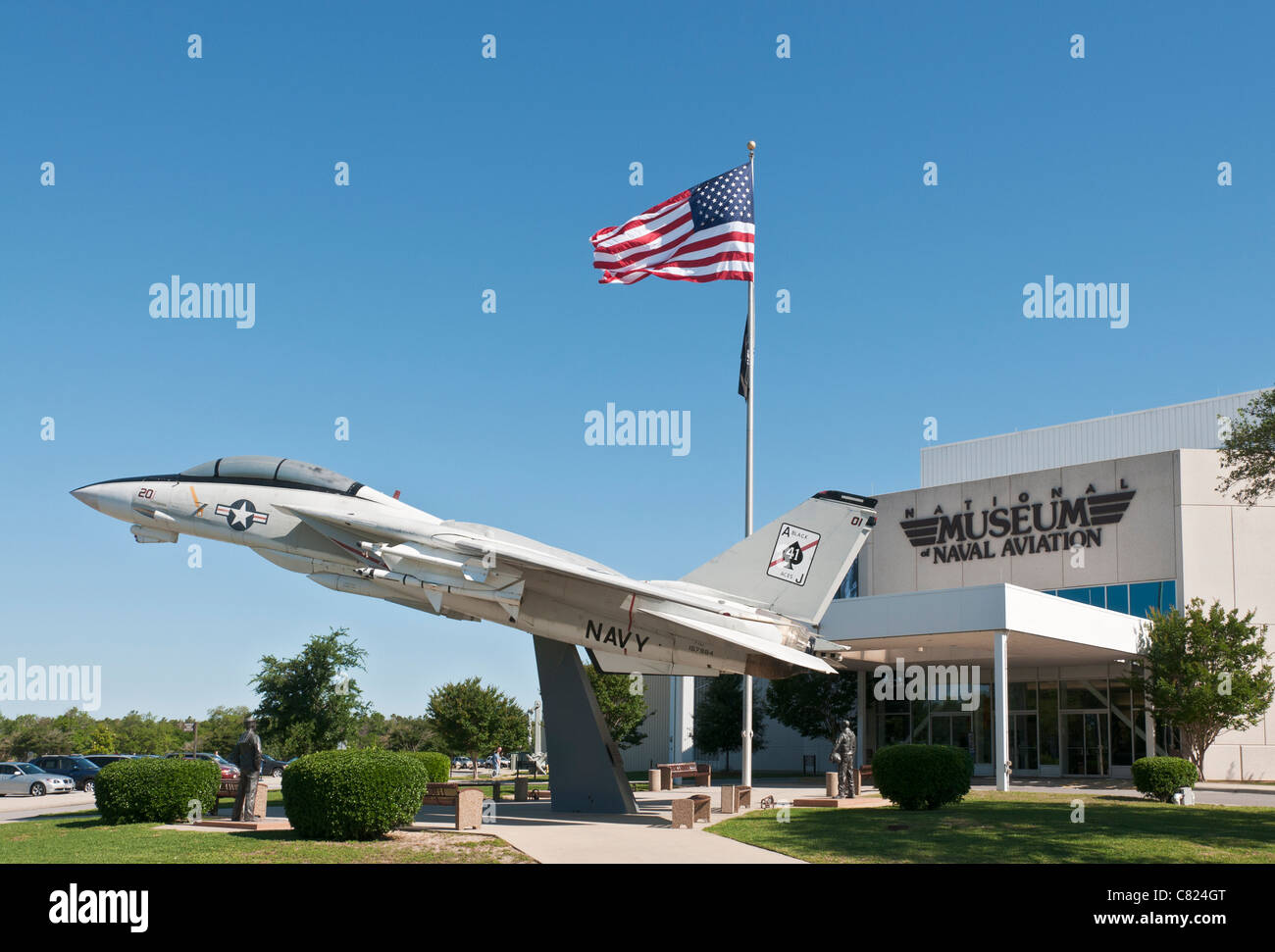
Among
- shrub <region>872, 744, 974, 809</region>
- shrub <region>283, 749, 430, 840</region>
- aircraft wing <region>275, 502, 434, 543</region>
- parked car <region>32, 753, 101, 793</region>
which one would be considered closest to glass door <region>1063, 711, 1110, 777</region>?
shrub <region>872, 744, 974, 809</region>

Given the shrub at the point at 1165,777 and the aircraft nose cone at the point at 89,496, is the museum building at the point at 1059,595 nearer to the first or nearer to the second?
the shrub at the point at 1165,777

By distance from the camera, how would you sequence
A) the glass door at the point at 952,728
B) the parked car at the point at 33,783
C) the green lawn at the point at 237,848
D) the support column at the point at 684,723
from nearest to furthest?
the green lawn at the point at 237,848 → the parked car at the point at 33,783 → the glass door at the point at 952,728 → the support column at the point at 684,723

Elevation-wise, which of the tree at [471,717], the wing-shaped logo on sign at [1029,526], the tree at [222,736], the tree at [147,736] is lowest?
the tree at [147,736]

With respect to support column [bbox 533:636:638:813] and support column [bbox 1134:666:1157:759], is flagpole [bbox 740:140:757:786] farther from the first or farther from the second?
support column [bbox 1134:666:1157:759]

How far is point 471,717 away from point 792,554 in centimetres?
2228

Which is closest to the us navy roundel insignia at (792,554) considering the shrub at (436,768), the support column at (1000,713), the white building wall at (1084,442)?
the shrub at (436,768)

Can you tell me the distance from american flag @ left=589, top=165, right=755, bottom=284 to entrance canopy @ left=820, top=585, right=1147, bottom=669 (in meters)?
12.2

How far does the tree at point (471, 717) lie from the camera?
124 ft

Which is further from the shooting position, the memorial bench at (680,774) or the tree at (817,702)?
Result: the tree at (817,702)

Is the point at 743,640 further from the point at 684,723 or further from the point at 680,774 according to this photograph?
the point at 684,723

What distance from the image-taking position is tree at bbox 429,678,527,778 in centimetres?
3778

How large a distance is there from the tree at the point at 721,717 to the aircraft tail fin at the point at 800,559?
1263 inches
